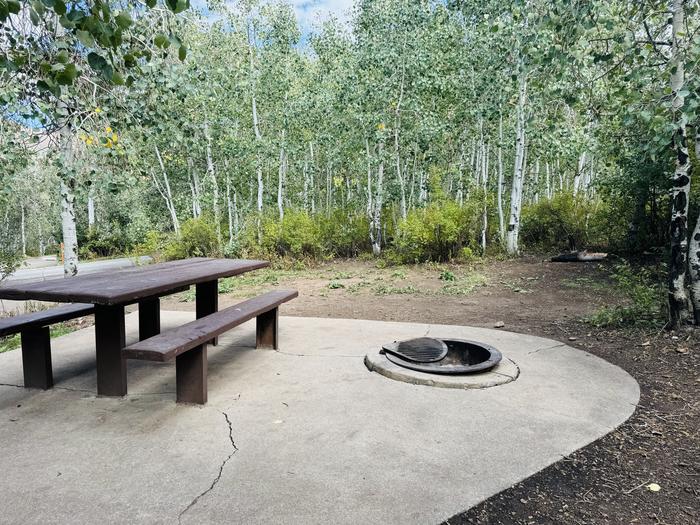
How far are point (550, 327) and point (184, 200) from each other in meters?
17.8

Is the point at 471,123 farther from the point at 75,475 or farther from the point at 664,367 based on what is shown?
the point at 75,475

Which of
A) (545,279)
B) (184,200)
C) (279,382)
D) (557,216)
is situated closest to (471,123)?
(557,216)

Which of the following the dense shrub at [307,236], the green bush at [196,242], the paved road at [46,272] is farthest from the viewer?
the green bush at [196,242]

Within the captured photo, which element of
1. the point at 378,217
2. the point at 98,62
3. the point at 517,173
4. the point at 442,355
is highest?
the point at 517,173

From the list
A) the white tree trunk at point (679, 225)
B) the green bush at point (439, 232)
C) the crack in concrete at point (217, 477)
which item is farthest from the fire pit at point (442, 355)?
the green bush at point (439, 232)

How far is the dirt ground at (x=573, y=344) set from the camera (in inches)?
82.7

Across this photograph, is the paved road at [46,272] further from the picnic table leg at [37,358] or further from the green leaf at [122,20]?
the green leaf at [122,20]

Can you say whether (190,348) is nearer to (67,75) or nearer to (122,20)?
(67,75)

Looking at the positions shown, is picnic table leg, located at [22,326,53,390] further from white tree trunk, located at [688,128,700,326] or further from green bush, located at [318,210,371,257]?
green bush, located at [318,210,371,257]

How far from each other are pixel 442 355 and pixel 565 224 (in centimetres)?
1029

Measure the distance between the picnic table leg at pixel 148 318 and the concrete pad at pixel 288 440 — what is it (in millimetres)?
620

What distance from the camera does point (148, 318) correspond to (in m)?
4.70

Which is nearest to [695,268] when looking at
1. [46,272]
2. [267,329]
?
[267,329]

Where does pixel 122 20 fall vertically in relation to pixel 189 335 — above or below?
above
